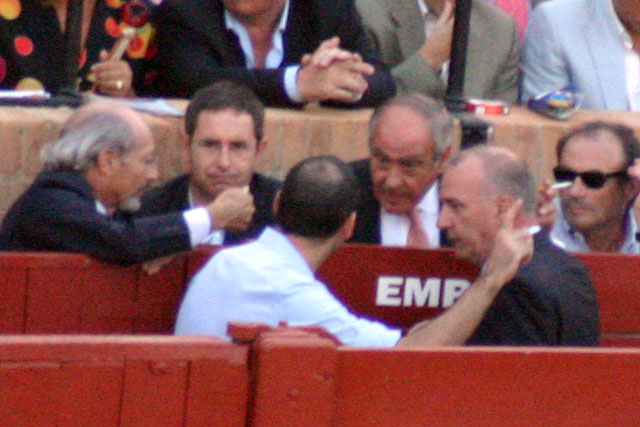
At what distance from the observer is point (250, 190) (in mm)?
4590

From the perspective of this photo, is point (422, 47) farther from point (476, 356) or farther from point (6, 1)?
point (476, 356)

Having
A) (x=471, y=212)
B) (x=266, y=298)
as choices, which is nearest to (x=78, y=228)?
(x=266, y=298)

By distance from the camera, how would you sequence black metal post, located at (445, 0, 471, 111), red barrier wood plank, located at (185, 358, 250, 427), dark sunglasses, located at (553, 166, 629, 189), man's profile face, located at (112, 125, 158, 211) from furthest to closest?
black metal post, located at (445, 0, 471, 111) < dark sunglasses, located at (553, 166, 629, 189) < man's profile face, located at (112, 125, 158, 211) < red barrier wood plank, located at (185, 358, 250, 427)

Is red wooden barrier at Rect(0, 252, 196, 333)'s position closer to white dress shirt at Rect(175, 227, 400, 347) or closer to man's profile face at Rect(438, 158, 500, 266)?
white dress shirt at Rect(175, 227, 400, 347)

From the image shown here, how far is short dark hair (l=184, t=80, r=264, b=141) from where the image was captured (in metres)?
4.66

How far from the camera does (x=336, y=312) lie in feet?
12.2

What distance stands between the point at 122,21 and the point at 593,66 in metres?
1.76

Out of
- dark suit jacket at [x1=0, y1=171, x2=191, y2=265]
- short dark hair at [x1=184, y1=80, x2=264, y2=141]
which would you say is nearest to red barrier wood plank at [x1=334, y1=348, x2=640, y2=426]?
dark suit jacket at [x1=0, y1=171, x2=191, y2=265]

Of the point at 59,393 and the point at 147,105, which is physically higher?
the point at 147,105

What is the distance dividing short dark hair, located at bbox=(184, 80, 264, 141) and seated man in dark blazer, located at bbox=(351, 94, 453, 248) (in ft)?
1.14

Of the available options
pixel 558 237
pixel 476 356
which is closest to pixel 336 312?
pixel 476 356

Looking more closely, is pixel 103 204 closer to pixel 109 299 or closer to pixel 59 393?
pixel 109 299

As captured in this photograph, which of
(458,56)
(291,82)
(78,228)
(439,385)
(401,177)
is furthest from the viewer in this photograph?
(458,56)

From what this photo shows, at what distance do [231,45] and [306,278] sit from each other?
162 cm
